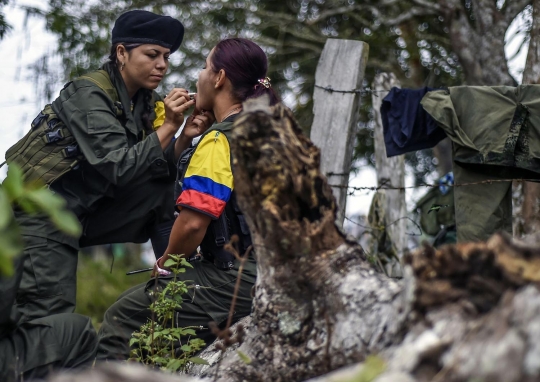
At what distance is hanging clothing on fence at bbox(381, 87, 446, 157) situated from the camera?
481 cm

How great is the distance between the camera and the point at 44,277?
4.13 meters

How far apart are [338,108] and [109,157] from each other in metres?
1.97

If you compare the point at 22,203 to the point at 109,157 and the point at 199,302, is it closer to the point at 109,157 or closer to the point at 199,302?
the point at 199,302

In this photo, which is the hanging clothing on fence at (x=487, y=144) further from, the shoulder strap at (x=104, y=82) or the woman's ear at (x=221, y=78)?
the shoulder strap at (x=104, y=82)

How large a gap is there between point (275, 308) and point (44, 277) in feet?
6.36

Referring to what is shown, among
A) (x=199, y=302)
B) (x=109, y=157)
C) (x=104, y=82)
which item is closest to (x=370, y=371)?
(x=199, y=302)

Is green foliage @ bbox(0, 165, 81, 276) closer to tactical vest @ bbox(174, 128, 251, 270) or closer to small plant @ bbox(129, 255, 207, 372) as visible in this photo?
small plant @ bbox(129, 255, 207, 372)

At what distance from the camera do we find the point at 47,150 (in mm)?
4328

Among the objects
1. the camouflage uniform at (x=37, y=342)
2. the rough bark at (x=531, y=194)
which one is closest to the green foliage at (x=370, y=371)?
the camouflage uniform at (x=37, y=342)

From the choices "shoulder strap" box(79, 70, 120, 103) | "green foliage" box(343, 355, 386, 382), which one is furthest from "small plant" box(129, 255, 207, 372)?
"green foliage" box(343, 355, 386, 382)

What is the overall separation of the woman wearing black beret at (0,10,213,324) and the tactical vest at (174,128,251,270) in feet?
1.15

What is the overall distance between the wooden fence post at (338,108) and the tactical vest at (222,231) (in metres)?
1.59

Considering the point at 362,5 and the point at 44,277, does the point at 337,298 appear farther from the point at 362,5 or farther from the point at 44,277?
the point at 362,5

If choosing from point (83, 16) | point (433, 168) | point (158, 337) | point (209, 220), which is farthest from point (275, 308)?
point (433, 168)
